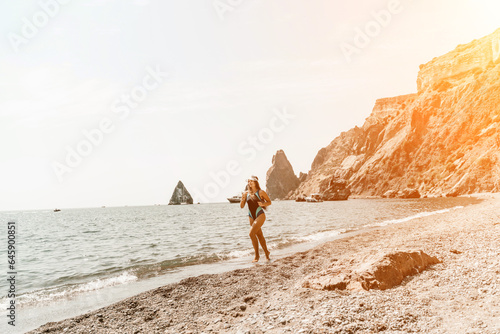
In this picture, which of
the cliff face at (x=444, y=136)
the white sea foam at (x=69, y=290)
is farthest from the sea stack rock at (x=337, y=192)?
the white sea foam at (x=69, y=290)

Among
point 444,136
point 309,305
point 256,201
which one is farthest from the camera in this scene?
point 444,136

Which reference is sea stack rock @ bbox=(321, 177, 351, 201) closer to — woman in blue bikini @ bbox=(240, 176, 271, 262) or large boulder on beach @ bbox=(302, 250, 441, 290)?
woman in blue bikini @ bbox=(240, 176, 271, 262)

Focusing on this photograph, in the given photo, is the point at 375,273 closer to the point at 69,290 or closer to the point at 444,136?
the point at 69,290

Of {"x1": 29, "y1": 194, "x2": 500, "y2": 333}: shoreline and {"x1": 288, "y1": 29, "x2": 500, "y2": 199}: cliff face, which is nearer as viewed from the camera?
{"x1": 29, "y1": 194, "x2": 500, "y2": 333}: shoreline

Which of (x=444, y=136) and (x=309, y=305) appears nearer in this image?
(x=309, y=305)

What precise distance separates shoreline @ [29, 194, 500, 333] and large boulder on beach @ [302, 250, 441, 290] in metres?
0.25

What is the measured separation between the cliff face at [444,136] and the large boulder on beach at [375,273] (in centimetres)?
10508

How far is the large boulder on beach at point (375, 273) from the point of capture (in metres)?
7.72

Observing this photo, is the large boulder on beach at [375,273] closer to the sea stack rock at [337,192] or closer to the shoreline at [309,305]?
the shoreline at [309,305]

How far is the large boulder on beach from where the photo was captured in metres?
7.72

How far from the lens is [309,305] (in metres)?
6.65

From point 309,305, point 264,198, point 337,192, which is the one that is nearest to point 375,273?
point 309,305

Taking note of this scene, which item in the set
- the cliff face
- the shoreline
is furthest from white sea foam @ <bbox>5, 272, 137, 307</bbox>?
the cliff face

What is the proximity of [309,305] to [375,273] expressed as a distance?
2.17m
